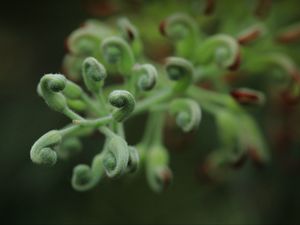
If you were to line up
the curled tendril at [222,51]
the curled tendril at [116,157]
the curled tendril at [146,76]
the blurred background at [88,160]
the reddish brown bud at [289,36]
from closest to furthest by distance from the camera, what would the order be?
the curled tendril at [116,157] → the curled tendril at [146,76] → the curled tendril at [222,51] → the reddish brown bud at [289,36] → the blurred background at [88,160]

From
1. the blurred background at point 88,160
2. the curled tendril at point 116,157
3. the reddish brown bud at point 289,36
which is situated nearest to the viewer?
the curled tendril at point 116,157

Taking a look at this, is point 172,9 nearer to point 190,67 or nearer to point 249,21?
point 249,21

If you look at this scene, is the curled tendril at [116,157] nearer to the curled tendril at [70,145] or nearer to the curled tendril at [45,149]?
the curled tendril at [45,149]

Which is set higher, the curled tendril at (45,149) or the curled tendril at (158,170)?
the curled tendril at (45,149)

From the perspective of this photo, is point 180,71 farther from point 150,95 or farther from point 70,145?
point 70,145

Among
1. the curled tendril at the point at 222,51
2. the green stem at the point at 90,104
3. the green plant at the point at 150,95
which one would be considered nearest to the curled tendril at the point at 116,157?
the green plant at the point at 150,95

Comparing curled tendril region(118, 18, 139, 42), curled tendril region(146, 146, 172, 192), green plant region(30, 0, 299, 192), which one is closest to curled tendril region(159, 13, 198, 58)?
green plant region(30, 0, 299, 192)

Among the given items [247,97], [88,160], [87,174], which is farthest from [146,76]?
[88,160]

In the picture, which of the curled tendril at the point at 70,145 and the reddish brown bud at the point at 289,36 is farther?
the reddish brown bud at the point at 289,36
